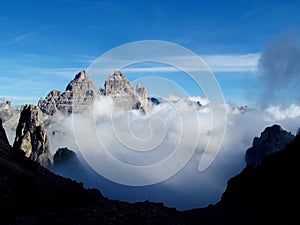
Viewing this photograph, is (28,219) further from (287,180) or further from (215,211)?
(287,180)

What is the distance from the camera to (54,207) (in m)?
50.6

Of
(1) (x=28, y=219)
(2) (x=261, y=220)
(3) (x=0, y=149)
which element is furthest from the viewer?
(3) (x=0, y=149)

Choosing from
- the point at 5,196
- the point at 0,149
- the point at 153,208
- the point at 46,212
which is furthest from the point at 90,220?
the point at 0,149

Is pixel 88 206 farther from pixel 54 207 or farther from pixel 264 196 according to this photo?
pixel 264 196

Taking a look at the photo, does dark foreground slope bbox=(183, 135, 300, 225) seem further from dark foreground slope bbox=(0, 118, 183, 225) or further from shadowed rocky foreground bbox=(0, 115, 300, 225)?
dark foreground slope bbox=(0, 118, 183, 225)

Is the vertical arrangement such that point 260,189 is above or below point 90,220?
above

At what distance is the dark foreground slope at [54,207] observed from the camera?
44.1 metres

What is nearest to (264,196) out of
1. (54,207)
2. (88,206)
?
(88,206)

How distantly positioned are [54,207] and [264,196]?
147ft

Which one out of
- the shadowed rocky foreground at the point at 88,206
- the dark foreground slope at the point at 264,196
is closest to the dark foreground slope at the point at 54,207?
the shadowed rocky foreground at the point at 88,206

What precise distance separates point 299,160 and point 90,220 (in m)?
54.0

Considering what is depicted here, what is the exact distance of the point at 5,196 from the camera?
47.2m

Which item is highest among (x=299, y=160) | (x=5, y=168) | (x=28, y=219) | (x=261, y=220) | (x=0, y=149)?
(x=299, y=160)

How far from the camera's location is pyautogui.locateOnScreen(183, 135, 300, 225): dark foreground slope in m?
50.3
